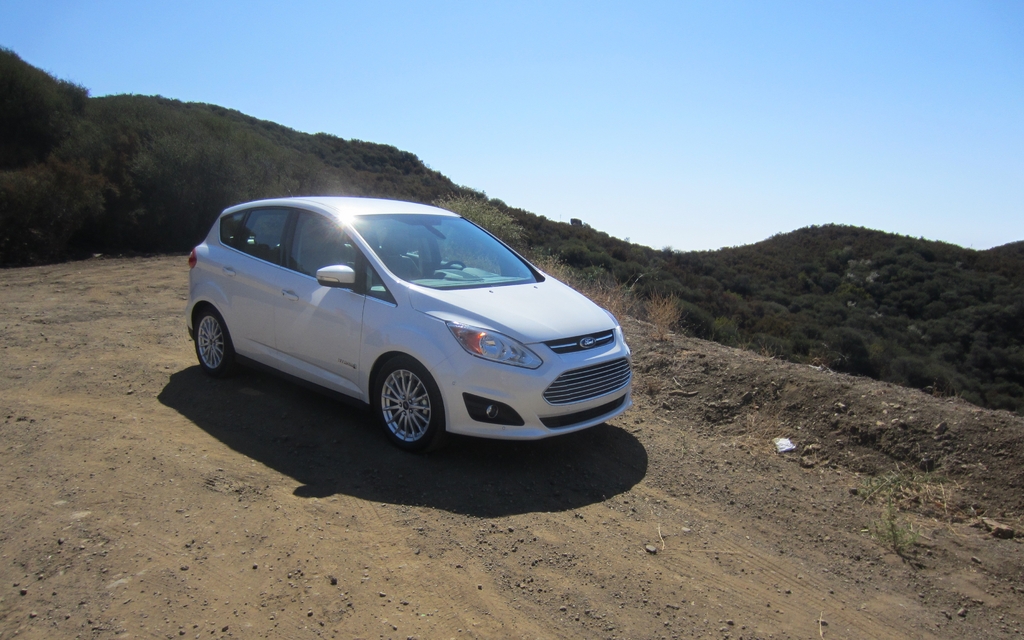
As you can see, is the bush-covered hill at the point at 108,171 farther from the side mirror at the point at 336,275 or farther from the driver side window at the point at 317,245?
the side mirror at the point at 336,275

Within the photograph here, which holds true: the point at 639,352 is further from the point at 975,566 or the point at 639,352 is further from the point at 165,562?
the point at 165,562

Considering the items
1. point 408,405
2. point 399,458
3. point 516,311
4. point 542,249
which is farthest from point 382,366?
point 542,249

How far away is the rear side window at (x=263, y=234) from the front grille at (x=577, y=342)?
2527 mm

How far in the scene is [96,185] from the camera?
16047 millimetres

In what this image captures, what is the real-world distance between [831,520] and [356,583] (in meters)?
3.10

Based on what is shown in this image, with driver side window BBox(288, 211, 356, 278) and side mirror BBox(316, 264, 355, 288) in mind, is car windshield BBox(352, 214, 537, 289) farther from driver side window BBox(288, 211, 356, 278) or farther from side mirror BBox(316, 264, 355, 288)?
side mirror BBox(316, 264, 355, 288)

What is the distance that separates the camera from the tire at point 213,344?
21.1 ft

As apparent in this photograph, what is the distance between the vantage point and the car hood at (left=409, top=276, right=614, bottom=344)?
4.86m

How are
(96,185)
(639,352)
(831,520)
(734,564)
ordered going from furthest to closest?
(96,185) → (639,352) → (831,520) → (734,564)

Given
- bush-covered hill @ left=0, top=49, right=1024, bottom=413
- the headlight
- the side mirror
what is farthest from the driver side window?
bush-covered hill @ left=0, top=49, right=1024, bottom=413

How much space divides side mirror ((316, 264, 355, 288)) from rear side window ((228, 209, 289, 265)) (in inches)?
37.0

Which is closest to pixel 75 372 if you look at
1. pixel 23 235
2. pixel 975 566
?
pixel 975 566

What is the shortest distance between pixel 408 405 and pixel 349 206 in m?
1.91

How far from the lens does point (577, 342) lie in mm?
5051
